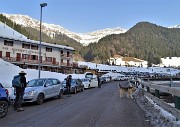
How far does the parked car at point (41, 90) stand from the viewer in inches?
685

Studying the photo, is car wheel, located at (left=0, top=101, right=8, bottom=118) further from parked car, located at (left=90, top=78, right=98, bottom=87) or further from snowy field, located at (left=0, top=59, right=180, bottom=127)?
parked car, located at (left=90, top=78, right=98, bottom=87)

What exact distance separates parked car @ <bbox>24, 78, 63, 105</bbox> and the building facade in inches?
2066

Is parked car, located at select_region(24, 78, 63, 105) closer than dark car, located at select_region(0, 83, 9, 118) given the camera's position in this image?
No

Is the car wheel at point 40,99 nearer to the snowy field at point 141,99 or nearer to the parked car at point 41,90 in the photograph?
the parked car at point 41,90

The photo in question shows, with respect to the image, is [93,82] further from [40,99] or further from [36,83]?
[40,99]

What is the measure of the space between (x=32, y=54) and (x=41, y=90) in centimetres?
6205

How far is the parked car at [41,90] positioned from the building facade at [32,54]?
52.5m

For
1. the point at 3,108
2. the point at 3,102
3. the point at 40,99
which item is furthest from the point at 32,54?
the point at 3,108


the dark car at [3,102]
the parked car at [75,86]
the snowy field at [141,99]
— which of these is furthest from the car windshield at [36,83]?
the parked car at [75,86]

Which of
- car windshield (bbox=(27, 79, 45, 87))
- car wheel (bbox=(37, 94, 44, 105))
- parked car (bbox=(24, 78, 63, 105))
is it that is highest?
car windshield (bbox=(27, 79, 45, 87))

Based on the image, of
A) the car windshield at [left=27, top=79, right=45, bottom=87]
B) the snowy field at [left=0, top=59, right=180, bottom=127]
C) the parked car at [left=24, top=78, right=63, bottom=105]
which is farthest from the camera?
the car windshield at [left=27, top=79, right=45, bottom=87]

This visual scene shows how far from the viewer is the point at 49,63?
82938 mm

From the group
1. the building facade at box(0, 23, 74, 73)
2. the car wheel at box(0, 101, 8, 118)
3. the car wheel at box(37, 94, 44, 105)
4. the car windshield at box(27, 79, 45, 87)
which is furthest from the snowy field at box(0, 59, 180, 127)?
the building facade at box(0, 23, 74, 73)

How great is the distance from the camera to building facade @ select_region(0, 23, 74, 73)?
238 feet
